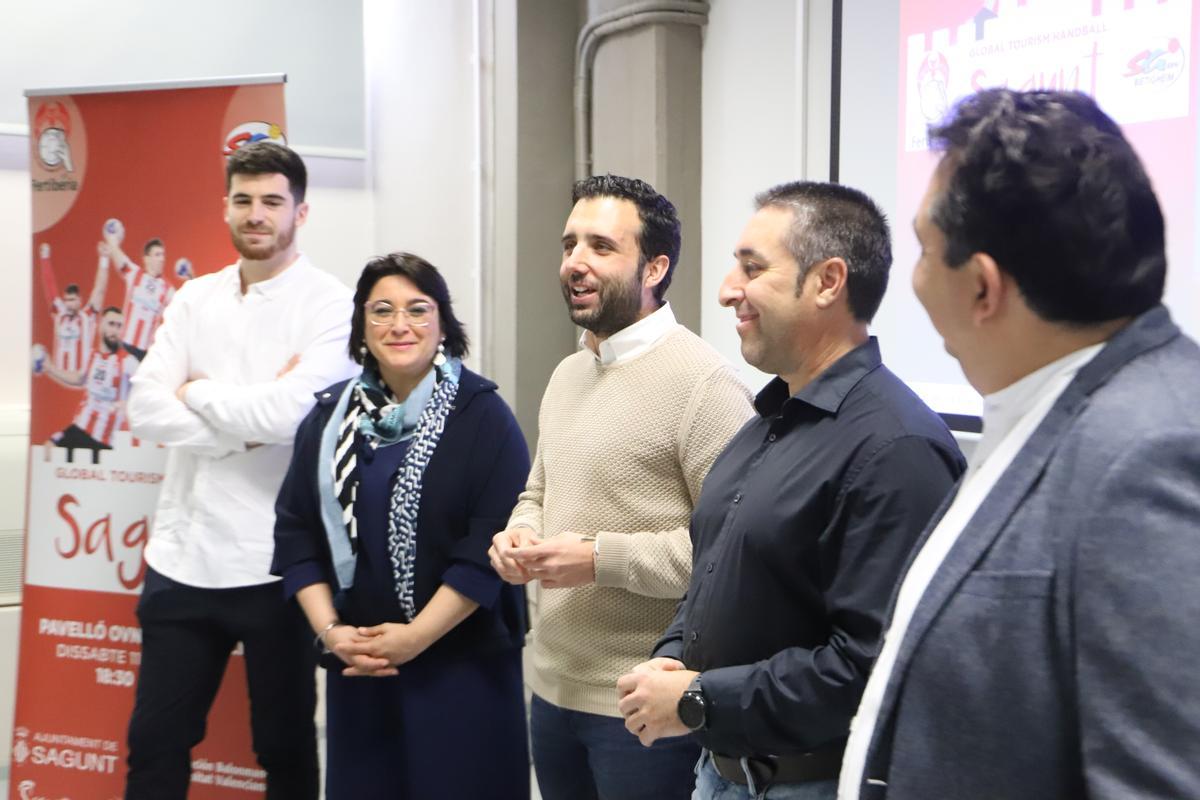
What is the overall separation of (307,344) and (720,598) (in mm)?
1536

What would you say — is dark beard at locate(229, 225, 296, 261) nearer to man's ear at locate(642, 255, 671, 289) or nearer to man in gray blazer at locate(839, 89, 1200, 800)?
man's ear at locate(642, 255, 671, 289)

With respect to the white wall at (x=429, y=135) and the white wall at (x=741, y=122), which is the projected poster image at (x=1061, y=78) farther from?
the white wall at (x=429, y=135)

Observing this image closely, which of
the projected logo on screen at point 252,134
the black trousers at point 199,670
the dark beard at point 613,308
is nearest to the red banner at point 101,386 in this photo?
the projected logo on screen at point 252,134

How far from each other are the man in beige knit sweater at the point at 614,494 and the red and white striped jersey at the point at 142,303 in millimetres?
1390

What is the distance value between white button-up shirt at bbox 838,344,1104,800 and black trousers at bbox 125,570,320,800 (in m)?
1.83

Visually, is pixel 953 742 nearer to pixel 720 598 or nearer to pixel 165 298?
pixel 720 598

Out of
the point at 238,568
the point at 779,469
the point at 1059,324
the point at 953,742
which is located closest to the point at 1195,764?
the point at 953,742

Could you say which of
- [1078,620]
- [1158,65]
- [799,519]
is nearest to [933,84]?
[1158,65]

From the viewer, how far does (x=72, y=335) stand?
2885 mm

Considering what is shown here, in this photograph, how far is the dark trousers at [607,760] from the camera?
1.72 metres

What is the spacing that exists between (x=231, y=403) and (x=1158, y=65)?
1939mm

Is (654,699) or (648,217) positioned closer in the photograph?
(654,699)

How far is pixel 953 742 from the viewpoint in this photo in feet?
2.71

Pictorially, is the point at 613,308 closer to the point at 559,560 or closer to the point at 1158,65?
the point at 559,560
